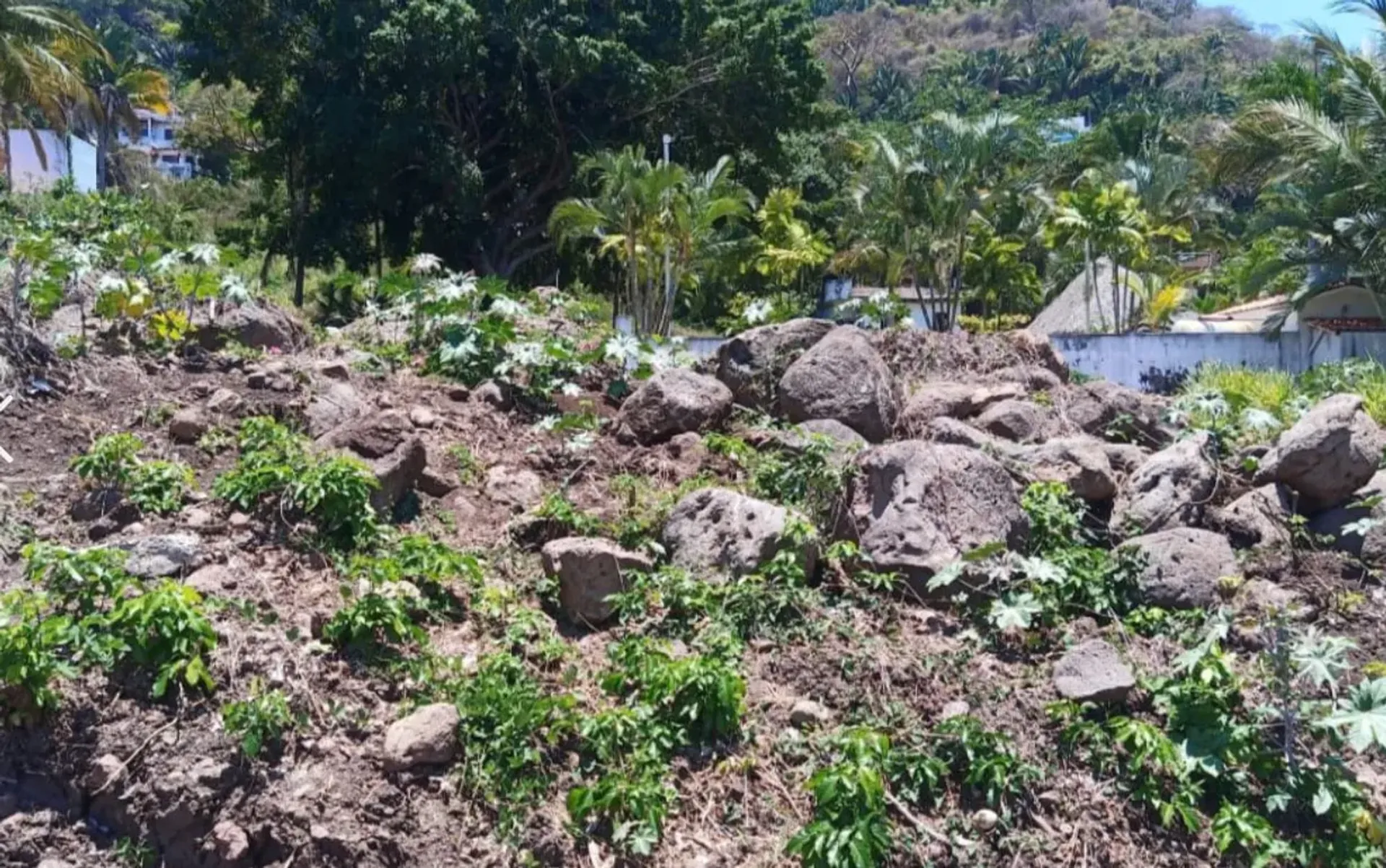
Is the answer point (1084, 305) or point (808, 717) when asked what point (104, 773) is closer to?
point (808, 717)

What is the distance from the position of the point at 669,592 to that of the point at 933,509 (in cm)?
135

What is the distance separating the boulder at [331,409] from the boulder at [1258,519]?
4.58m

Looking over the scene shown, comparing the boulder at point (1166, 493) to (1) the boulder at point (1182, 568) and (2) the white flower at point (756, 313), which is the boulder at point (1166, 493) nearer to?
(1) the boulder at point (1182, 568)

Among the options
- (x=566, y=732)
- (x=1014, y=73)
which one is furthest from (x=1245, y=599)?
(x=1014, y=73)

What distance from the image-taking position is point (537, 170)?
24.1m

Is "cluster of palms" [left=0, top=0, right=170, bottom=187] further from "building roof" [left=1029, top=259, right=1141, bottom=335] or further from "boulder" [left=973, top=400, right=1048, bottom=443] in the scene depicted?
"building roof" [left=1029, top=259, right=1141, bottom=335]

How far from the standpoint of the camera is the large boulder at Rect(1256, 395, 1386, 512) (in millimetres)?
7062

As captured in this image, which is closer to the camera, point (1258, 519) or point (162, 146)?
Answer: point (1258, 519)

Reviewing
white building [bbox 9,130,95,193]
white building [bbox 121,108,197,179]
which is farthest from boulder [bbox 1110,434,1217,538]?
white building [bbox 121,108,197,179]

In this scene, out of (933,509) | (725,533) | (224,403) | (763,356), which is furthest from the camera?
(763,356)

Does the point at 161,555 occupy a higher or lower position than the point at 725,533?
higher

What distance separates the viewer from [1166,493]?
7102 millimetres

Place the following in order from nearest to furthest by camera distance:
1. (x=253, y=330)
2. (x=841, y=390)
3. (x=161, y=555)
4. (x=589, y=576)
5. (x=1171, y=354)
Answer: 1. (x=161, y=555)
2. (x=589, y=576)
3. (x=841, y=390)
4. (x=253, y=330)
5. (x=1171, y=354)

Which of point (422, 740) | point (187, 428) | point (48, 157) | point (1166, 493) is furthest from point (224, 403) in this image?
point (48, 157)
